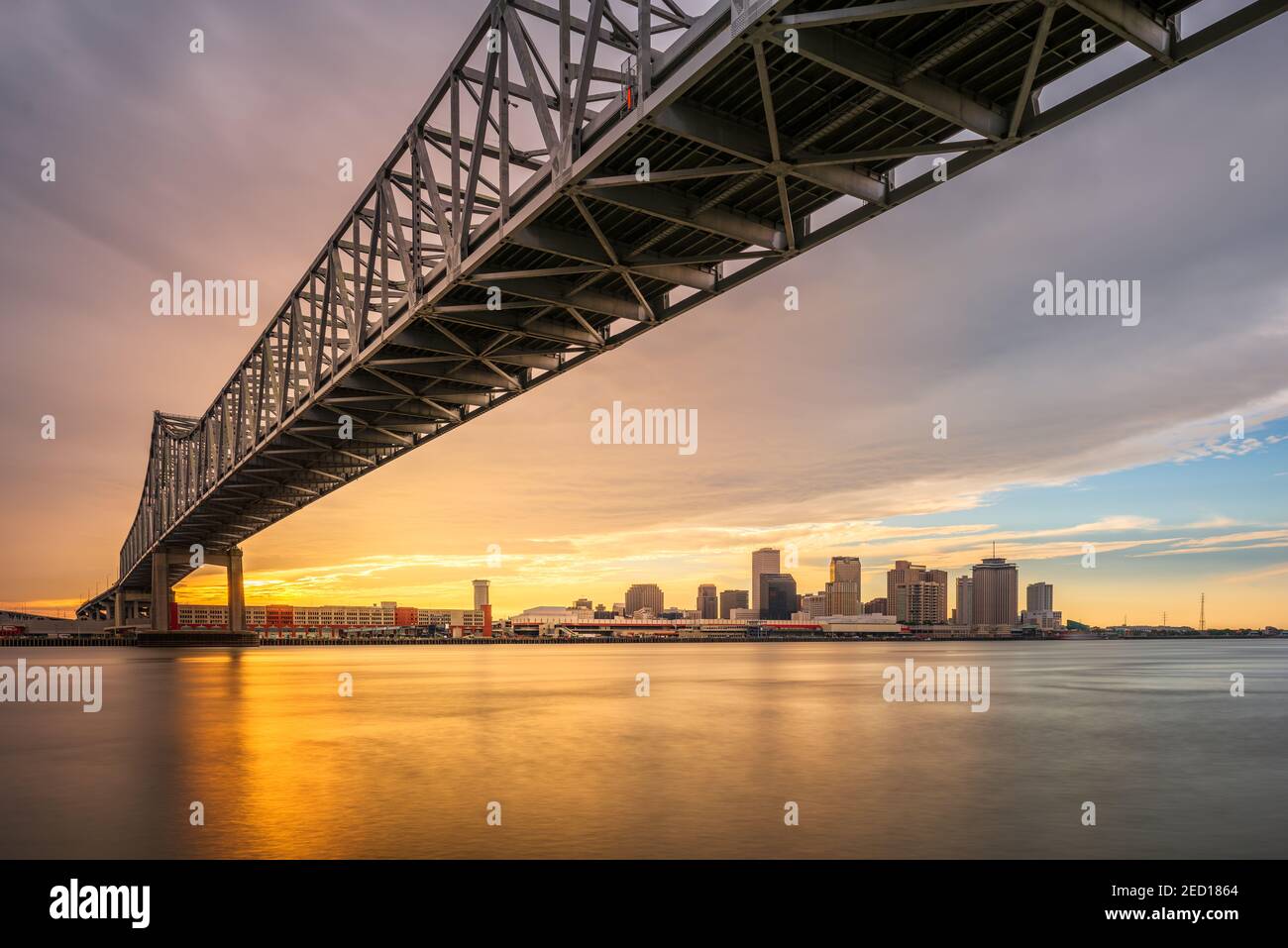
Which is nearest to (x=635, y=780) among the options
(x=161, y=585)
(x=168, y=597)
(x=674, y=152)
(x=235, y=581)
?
(x=674, y=152)

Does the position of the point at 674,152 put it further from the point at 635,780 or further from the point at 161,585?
the point at 161,585

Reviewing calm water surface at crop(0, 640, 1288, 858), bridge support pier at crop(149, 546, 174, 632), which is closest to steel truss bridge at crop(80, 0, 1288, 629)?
calm water surface at crop(0, 640, 1288, 858)

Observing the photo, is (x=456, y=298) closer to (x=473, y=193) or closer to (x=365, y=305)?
(x=473, y=193)

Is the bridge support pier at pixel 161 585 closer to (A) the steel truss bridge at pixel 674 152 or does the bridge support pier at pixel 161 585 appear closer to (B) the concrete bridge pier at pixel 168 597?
(B) the concrete bridge pier at pixel 168 597

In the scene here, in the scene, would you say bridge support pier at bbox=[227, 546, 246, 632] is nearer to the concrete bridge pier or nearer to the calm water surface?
the concrete bridge pier
